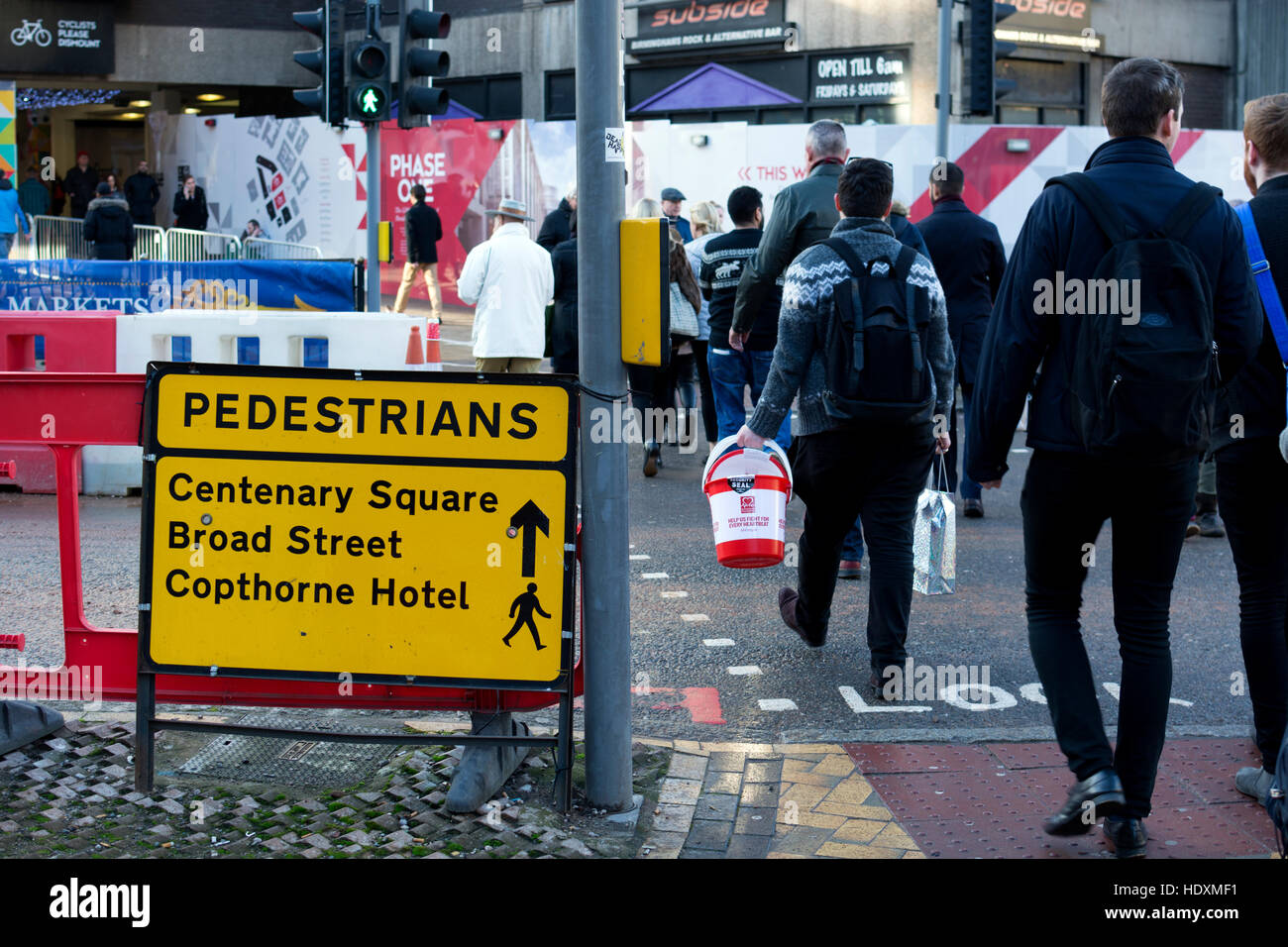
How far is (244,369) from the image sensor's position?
4.25 metres

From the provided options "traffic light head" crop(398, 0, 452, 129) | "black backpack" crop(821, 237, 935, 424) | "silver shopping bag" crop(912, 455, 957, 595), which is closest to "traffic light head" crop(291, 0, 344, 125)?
"traffic light head" crop(398, 0, 452, 129)

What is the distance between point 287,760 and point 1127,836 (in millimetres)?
2544

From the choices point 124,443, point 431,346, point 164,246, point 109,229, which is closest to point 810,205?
point 124,443

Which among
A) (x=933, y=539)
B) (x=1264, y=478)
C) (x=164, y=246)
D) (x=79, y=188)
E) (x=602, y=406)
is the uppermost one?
(x=79, y=188)

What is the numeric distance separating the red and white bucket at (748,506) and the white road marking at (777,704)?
0.52 m

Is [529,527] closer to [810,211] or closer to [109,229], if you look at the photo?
[810,211]

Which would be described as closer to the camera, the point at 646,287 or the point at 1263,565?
the point at 646,287

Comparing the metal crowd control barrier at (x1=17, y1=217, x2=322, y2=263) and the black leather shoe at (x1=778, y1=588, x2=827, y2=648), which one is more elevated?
the metal crowd control barrier at (x1=17, y1=217, x2=322, y2=263)

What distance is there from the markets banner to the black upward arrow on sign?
9.56m

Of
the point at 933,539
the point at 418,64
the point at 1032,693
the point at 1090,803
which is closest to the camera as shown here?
the point at 1090,803

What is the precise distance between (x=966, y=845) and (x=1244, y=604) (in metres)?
1.18

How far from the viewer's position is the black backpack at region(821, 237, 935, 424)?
521cm

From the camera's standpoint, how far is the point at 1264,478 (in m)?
4.34

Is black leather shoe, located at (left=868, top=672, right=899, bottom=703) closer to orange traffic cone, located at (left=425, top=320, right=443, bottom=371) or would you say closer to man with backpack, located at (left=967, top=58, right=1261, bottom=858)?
man with backpack, located at (left=967, top=58, right=1261, bottom=858)
